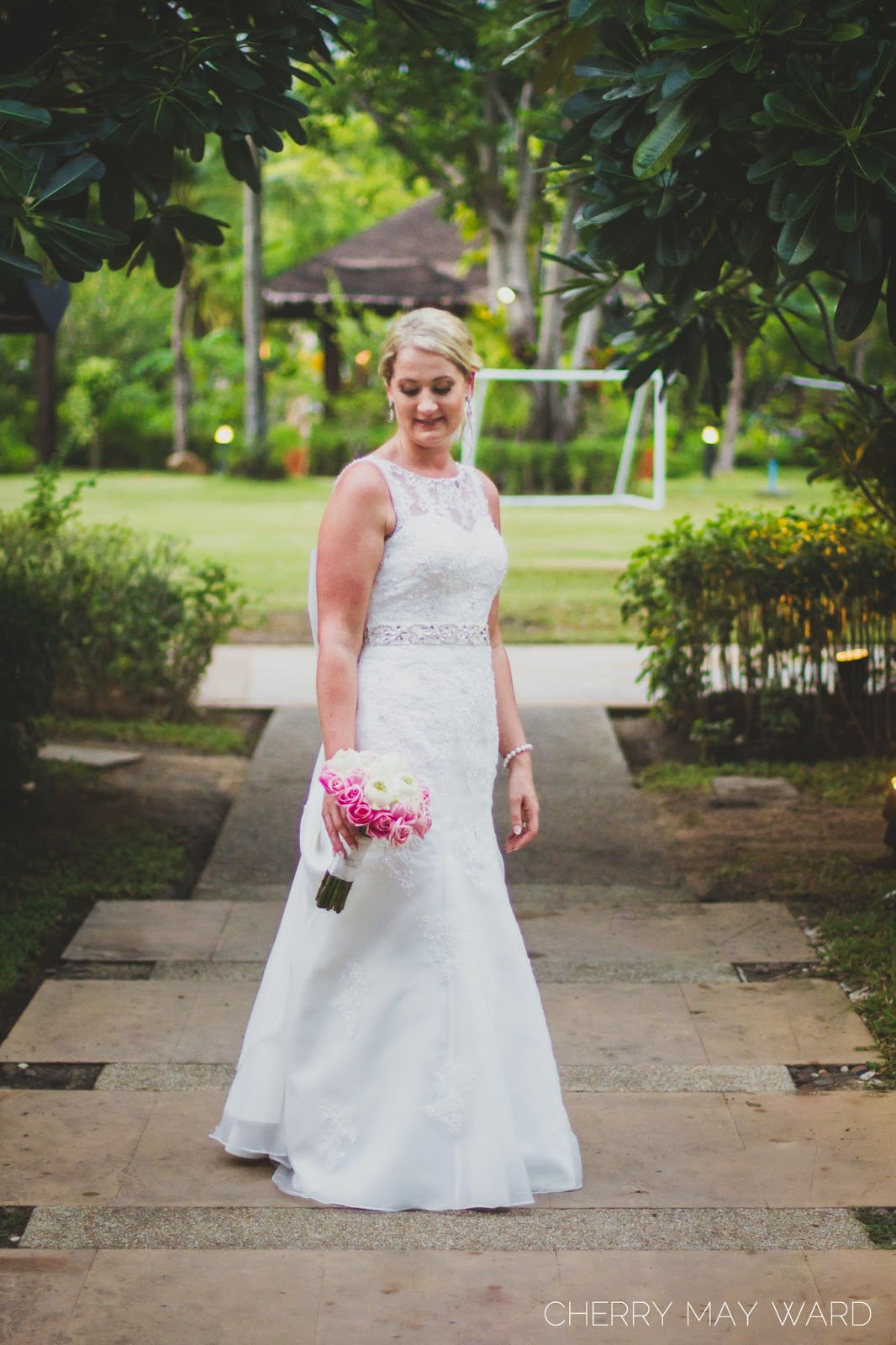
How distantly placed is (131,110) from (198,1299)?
10.3ft

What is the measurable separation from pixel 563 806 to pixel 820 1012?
2.93 metres

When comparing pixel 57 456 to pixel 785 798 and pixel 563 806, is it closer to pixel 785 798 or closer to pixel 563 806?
pixel 563 806

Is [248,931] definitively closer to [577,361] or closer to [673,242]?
[673,242]

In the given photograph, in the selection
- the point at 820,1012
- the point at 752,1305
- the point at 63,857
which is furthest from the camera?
the point at 63,857

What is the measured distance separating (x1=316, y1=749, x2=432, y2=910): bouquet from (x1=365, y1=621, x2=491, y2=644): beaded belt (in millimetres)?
317

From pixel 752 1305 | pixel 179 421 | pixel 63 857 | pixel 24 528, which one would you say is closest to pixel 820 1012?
pixel 752 1305

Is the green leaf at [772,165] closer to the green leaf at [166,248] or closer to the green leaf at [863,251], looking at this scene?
the green leaf at [863,251]

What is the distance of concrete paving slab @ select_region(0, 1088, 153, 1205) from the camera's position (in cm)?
344

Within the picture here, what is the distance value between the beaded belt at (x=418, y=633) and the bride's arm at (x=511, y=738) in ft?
0.63

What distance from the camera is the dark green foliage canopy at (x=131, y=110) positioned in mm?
3928

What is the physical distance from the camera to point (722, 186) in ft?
14.1

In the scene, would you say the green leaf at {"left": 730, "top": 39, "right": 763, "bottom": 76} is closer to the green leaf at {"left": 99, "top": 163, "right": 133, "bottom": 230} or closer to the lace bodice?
the lace bodice

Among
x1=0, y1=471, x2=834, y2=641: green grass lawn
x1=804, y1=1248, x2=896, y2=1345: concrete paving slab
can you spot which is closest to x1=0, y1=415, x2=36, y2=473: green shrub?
x1=0, y1=471, x2=834, y2=641: green grass lawn

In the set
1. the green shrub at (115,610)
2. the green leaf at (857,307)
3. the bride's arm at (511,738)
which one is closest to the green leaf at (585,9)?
the green leaf at (857,307)
